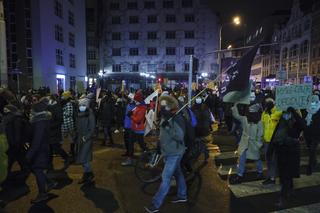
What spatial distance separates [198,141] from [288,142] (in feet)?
10.3

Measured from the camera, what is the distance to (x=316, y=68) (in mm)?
46375

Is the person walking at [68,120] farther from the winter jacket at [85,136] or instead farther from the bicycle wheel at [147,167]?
the bicycle wheel at [147,167]

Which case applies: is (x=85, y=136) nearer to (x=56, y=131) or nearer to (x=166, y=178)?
(x=56, y=131)

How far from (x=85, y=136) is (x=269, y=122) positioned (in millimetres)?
3978

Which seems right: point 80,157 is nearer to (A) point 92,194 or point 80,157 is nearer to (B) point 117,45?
(A) point 92,194

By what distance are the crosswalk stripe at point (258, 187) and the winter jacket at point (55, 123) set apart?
4463 mm

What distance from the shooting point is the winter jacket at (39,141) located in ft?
18.5

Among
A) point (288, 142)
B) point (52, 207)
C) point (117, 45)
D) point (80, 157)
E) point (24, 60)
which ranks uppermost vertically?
point (117, 45)

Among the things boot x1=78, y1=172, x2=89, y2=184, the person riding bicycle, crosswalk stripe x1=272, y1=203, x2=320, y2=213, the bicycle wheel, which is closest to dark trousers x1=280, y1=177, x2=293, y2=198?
crosswalk stripe x1=272, y1=203, x2=320, y2=213

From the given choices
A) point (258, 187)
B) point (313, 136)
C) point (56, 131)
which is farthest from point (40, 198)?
point (313, 136)

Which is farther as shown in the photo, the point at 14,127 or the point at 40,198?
the point at 14,127

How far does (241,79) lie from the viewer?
6270 millimetres

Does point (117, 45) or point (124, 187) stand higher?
point (117, 45)

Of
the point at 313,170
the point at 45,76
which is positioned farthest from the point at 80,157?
the point at 45,76
